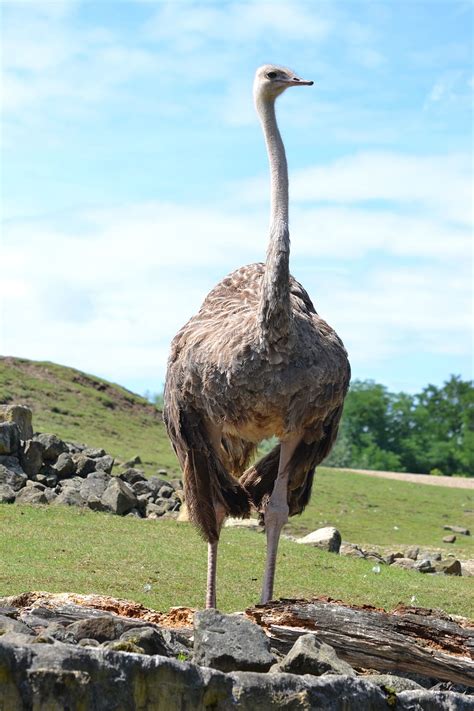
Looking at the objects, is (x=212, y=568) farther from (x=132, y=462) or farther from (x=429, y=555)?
(x=132, y=462)

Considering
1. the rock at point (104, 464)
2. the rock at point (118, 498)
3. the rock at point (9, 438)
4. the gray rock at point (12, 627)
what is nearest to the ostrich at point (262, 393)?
the gray rock at point (12, 627)

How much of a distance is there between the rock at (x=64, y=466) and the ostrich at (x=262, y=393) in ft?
20.5

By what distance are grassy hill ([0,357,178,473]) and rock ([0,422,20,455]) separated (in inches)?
209

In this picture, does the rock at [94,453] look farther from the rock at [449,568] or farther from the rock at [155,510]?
the rock at [449,568]

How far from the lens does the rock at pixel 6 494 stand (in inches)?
520

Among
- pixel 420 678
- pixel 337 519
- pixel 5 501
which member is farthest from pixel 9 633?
pixel 337 519

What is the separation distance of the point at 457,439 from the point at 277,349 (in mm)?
39450

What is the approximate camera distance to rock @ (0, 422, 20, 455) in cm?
1410

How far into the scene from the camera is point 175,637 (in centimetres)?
607

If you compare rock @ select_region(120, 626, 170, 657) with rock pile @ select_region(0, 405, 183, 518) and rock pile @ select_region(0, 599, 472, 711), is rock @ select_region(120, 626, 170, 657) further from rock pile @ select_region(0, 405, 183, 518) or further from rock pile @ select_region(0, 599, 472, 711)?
rock pile @ select_region(0, 405, 183, 518)

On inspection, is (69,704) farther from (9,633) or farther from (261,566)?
(261,566)

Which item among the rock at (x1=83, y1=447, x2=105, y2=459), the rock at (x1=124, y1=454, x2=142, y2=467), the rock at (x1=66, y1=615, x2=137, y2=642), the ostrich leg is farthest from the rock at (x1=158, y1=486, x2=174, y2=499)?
the rock at (x1=66, y1=615, x2=137, y2=642)

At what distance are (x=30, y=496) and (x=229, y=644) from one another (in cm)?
827

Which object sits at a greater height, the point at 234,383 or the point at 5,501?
the point at 234,383
